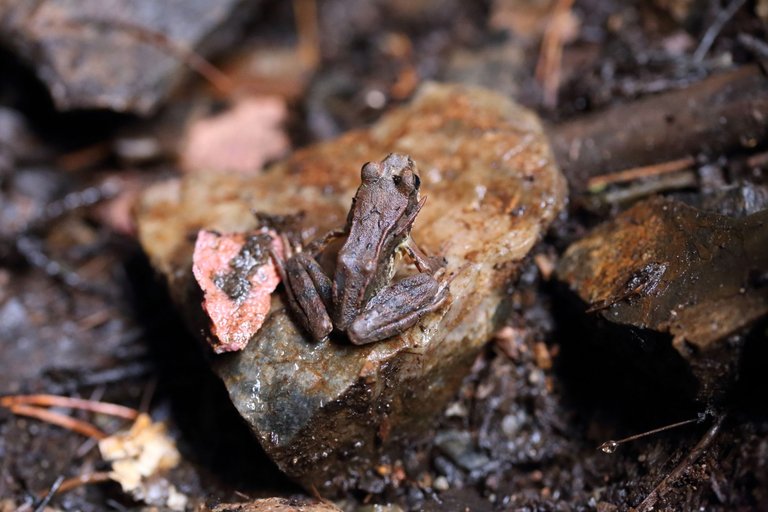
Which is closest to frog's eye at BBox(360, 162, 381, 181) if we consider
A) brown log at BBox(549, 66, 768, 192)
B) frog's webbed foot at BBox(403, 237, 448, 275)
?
frog's webbed foot at BBox(403, 237, 448, 275)

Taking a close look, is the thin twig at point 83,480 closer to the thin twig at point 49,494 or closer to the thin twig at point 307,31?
the thin twig at point 49,494

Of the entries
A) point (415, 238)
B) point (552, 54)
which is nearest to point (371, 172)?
point (415, 238)

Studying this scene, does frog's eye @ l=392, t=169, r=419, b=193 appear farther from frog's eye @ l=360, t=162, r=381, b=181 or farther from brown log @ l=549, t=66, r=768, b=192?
brown log @ l=549, t=66, r=768, b=192

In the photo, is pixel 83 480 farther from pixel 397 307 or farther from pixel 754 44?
pixel 754 44

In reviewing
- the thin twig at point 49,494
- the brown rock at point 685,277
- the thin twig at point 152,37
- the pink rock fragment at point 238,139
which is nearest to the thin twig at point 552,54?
the brown rock at point 685,277

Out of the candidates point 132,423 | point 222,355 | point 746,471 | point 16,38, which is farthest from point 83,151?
point 746,471

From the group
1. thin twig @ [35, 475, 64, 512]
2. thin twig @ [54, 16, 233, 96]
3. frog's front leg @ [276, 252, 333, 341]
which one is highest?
thin twig @ [54, 16, 233, 96]

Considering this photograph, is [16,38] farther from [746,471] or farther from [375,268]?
[746,471]
